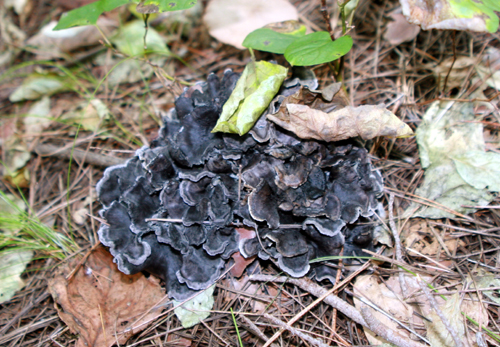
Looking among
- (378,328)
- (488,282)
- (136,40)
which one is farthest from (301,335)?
(136,40)

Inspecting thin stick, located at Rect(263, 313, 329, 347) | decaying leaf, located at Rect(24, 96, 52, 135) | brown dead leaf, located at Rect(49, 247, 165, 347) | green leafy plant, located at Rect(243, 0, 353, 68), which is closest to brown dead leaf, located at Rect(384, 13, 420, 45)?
green leafy plant, located at Rect(243, 0, 353, 68)

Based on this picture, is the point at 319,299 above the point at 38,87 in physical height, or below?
below

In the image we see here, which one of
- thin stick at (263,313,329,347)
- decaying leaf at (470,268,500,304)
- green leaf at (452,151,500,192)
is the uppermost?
green leaf at (452,151,500,192)

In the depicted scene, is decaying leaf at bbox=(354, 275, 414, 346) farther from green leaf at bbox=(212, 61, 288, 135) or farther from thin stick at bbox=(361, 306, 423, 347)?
green leaf at bbox=(212, 61, 288, 135)

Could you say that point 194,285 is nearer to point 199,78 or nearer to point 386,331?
point 386,331

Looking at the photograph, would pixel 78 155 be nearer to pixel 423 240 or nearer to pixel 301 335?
pixel 301 335

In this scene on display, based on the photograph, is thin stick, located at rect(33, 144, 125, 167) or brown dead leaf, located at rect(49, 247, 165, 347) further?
thin stick, located at rect(33, 144, 125, 167)
